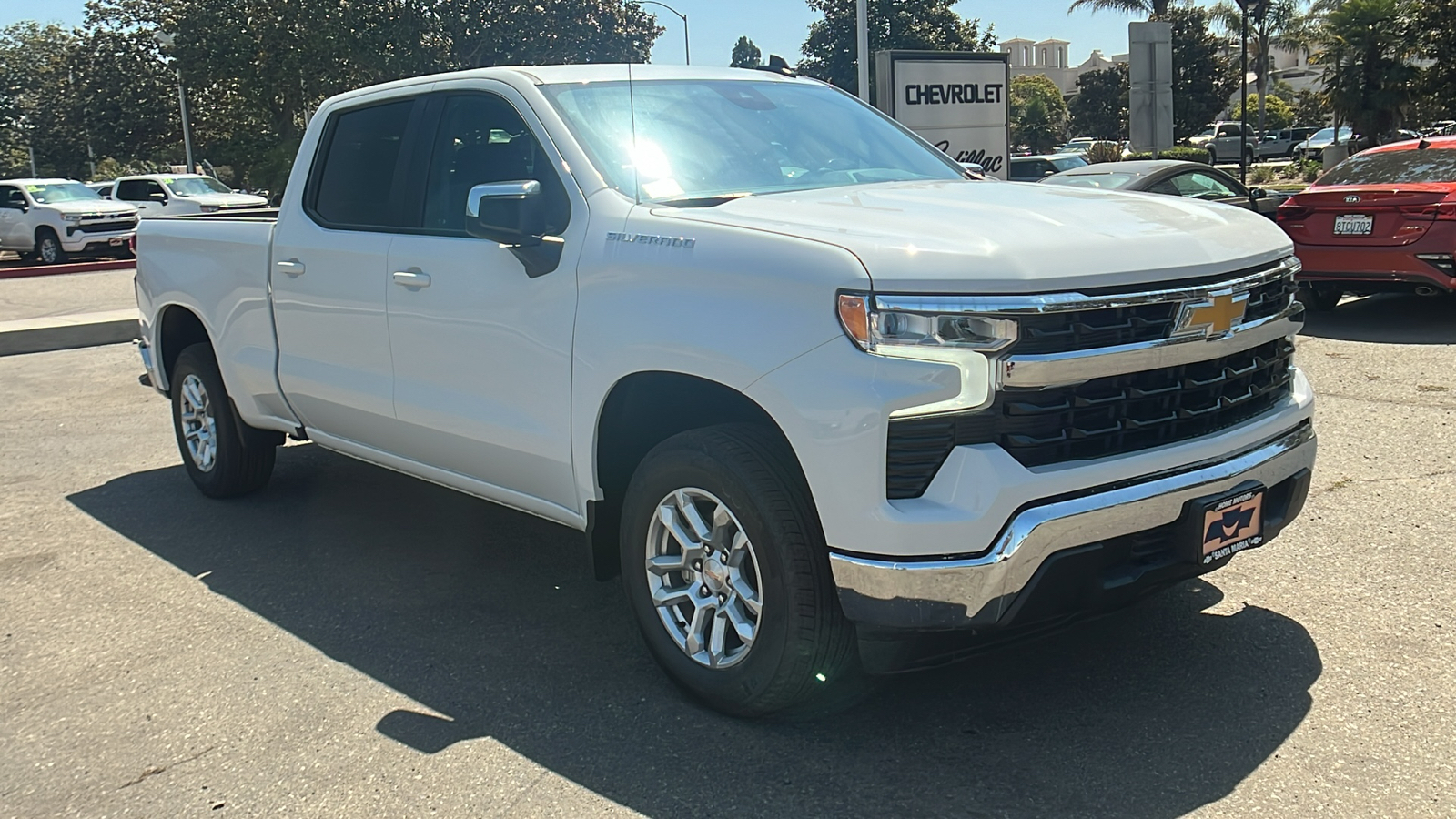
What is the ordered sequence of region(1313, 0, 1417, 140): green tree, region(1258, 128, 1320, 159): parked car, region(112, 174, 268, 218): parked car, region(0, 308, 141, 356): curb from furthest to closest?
region(1258, 128, 1320, 159): parked car < region(1313, 0, 1417, 140): green tree < region(112, 174, 268, 218): parked car < region(0, 308, 141, 356): curb

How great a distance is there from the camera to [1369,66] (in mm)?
35688

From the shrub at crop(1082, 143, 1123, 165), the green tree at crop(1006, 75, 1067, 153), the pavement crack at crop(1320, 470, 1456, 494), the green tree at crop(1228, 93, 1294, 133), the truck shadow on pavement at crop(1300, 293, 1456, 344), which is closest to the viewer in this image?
the pavement crack at crop(1320, 470, 1456, 494)

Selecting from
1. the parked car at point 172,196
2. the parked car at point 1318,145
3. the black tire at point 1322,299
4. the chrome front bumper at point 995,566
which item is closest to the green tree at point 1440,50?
the parked car at point 1318,145

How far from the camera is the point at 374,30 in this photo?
42938mm

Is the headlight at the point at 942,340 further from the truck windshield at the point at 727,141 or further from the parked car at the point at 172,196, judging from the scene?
the parked car at the point at 172,196

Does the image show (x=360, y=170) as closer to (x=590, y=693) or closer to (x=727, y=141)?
(x=727, y=141)

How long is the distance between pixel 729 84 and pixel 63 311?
13.6m

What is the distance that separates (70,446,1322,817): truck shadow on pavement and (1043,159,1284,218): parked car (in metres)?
6.79

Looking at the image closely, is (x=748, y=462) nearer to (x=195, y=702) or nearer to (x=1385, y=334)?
(x=195, y=702)

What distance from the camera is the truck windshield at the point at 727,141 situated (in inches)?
163

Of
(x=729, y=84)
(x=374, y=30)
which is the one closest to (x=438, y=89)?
(x=729, y=84)

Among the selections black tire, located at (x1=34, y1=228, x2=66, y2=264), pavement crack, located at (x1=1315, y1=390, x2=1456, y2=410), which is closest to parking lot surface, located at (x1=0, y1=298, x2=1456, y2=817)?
pavement crack, located at (x1=1315, y1=390, x2=1456, y2=410)

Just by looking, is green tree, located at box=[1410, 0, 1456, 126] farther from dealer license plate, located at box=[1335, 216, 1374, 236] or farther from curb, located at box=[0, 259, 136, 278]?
curb, located at box=[0, 259, 136, 278]

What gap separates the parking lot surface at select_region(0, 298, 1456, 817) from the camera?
3.29m
